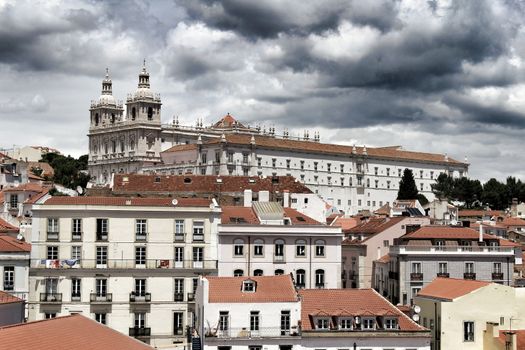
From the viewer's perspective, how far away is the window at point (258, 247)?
71.1m

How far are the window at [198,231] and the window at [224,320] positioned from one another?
17.3m

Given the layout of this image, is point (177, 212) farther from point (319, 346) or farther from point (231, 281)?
point (319, 346)

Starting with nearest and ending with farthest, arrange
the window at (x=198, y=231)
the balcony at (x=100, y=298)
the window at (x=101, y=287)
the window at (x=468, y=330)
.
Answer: the window at (x=468, y=330) < the balcony at (x=100, y=298) < the window at (x=101, y=287) < the window at (x=198, y=231)

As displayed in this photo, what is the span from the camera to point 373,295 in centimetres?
5631

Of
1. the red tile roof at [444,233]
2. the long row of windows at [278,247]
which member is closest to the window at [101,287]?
the long row of windows at [278,247]

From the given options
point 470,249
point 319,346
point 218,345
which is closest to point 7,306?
point 218,345

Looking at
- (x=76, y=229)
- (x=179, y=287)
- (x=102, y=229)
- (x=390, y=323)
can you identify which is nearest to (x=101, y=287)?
(x=102, y=229)

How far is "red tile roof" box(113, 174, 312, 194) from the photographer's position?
101625 millimetres

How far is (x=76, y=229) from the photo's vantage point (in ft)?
226

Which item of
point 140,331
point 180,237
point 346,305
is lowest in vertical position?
point 140,331

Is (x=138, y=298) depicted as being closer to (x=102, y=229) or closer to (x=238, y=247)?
(x=102, y=229)

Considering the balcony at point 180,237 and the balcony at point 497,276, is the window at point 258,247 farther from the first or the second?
the balcony at point 497,276

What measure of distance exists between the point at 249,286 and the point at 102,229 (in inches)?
722

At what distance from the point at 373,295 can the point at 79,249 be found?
23.8 meters
